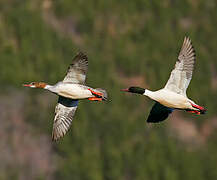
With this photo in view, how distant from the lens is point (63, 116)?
664 inches

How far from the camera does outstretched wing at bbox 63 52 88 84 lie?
16.3m

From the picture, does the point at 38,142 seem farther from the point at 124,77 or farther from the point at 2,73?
the point at 124,77

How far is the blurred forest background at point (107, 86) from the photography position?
155 ft

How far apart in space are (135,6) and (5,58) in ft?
50.6

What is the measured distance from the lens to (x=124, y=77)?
56656mm

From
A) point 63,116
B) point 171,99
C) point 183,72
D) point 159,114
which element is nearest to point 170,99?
point 171,99

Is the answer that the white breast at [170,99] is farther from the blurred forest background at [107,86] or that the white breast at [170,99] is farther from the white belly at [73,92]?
the blurred forest background at [107,86]

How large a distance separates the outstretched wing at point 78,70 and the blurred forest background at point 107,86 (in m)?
28.6

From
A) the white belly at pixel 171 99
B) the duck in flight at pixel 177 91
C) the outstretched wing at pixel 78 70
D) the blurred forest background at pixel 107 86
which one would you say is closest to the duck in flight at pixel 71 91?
the outstretched wing at pixel 78 70

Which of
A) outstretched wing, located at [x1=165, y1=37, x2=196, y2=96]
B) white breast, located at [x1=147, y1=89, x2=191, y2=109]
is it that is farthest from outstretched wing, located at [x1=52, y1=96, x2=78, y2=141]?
outstretched wing, located at [x1=165, y1=37, x2=196, y2=96]

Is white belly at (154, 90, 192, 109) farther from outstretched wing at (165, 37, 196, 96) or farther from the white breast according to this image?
outstretched wing at (165, 37, 196, 96)

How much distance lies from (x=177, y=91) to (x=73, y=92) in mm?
2331

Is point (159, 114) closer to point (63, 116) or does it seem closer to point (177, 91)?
point (177, 91)

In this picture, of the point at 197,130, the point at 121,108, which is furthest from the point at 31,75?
the point at 197,130
